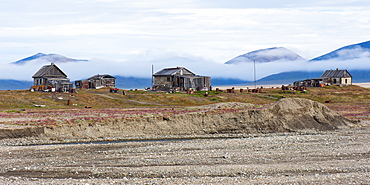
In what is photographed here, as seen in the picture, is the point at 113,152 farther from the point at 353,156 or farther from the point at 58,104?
the point at 58,104

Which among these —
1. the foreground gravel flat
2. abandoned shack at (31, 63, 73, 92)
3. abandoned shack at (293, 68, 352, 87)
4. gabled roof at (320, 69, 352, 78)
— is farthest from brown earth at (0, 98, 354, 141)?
gabled roof at (320, 69, 352, 78)

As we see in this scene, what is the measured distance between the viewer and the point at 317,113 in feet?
162

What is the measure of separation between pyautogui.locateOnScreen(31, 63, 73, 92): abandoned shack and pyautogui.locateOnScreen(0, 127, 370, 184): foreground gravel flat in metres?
71.9

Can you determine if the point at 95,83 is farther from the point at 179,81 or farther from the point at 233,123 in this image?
the point at 233,123

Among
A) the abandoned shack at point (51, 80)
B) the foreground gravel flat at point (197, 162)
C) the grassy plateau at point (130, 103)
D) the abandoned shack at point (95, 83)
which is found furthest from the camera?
the abandoned shack at point (95, 83)

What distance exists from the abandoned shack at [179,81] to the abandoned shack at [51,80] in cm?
2294

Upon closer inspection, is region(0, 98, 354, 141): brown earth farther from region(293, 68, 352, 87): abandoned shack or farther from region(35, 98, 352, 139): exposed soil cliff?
region(293, 68, 352, 87): abandoned shack

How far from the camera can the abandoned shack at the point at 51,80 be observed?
106250 mm

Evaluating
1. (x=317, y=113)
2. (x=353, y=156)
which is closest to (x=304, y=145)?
(x=353, y=156)

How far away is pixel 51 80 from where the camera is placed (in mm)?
111750

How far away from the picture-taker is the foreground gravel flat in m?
23.5

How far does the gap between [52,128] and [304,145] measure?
2343 cm

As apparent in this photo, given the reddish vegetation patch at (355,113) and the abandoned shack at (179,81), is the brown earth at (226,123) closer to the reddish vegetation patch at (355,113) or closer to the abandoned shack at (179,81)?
the reddish vegetation patch at (355,113)

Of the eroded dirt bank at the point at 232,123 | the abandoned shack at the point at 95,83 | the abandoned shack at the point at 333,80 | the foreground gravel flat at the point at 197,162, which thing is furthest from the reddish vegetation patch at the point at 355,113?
the abandoned shack at the point at 95,83
